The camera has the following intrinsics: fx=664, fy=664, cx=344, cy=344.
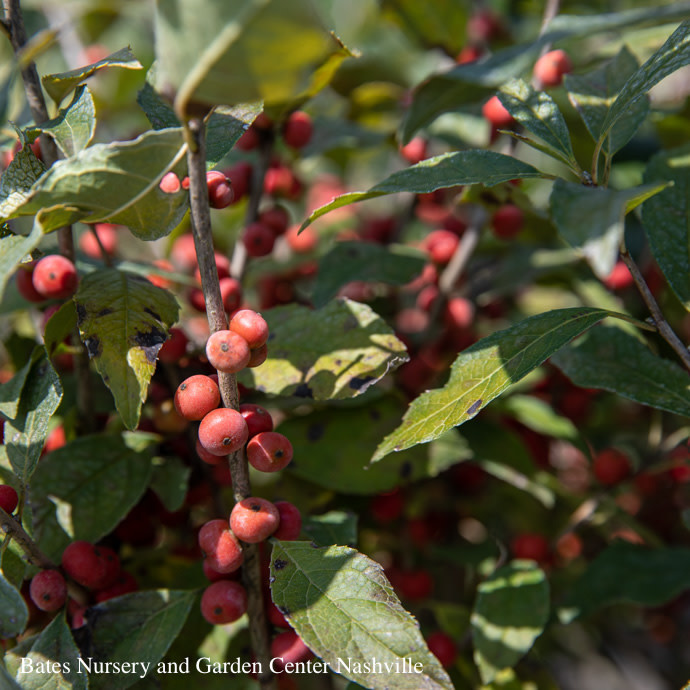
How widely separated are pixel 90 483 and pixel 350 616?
22.3 inches

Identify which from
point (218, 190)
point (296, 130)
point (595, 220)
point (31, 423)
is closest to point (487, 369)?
point (595, 220)

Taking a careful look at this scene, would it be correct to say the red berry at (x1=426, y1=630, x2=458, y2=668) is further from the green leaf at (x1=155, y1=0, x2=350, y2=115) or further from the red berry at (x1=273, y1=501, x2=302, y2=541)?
the green leaf at (x1=155, y1=0, x2=350, y2=115)

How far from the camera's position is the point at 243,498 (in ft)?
3.19

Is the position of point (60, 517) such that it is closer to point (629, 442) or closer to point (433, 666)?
point (433, 666)

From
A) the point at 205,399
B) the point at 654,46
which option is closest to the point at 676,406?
the point at 205,399

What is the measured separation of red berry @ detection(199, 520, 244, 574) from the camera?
948 millimetres

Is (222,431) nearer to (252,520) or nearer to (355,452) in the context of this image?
(252,520)

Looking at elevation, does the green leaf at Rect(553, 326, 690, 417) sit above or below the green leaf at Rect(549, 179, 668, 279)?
below

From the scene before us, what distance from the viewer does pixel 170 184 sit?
2.82 ft

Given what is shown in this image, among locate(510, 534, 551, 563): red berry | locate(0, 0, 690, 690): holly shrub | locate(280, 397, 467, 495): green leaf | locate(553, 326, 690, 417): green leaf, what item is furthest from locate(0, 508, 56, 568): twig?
locate(510, 534, 551, 563): red berry

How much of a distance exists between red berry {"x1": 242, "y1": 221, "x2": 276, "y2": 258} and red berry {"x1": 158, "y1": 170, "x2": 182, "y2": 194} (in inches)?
23.8

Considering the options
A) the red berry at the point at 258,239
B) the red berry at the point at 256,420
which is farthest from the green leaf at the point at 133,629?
the red berry at the point at 258,239

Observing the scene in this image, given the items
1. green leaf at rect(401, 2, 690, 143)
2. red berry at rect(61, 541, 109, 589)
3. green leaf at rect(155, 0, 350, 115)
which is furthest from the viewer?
red berry at rect(61, 541, 109, 589)

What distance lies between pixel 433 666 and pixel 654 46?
1.41 meters
